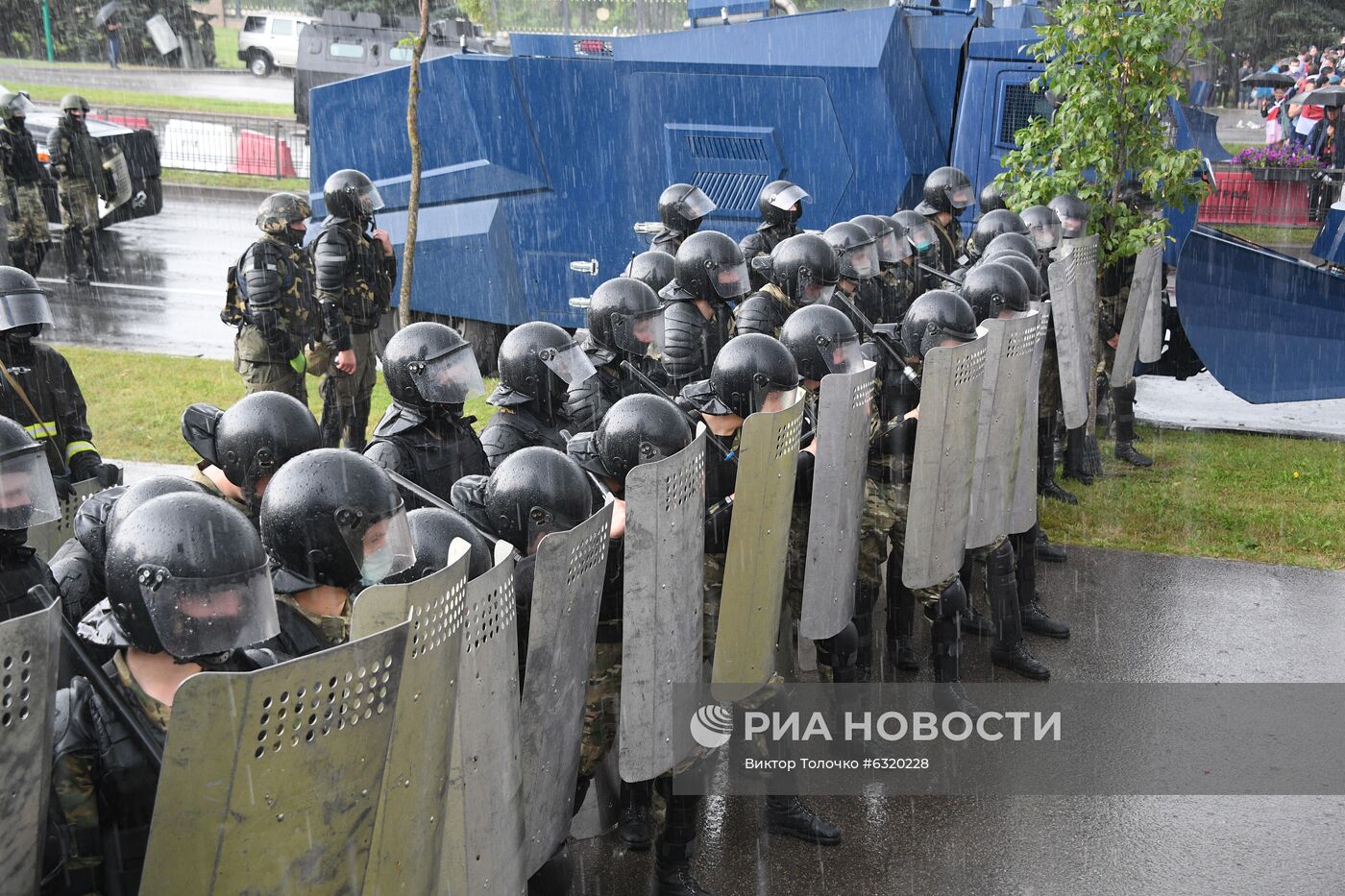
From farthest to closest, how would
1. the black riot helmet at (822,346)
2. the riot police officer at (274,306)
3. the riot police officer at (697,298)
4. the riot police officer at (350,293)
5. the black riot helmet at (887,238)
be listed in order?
the riot police officer at (350,293), the black riot helmet at (887,238), the riot police officer at (274,306), the riot police officer at (697,298), the black riot helmet at (822,346)

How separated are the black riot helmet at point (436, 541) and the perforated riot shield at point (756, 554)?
0.96 metres

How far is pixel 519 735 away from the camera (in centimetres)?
303

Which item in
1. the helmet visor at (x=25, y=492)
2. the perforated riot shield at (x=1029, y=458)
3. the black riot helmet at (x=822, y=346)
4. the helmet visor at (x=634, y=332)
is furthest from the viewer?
the perforated riot shield at (x=1029, y=458)

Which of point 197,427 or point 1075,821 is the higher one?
point 197,427

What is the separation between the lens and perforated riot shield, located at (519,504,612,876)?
298 cm

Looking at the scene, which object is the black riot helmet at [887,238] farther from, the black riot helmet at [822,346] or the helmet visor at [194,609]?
the helmet visor at [194,609]

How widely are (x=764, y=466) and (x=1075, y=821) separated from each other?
195 centimetres

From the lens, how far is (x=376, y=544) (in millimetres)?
2977

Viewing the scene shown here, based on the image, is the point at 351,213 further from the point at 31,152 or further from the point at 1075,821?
the point at 31,152

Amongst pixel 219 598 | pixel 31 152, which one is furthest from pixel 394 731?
pixel 31 152

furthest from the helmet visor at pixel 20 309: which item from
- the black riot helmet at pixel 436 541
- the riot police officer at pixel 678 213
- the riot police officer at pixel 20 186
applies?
the riot police officer at pixel 20 186

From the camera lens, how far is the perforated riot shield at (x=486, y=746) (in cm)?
269

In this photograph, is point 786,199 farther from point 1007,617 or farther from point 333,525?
point 333,525

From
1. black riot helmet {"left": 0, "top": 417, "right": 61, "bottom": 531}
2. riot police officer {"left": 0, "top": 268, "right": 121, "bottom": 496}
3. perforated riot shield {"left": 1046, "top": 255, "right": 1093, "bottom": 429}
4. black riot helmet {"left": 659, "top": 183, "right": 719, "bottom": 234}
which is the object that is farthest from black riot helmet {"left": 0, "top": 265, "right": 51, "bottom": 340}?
perforated riot shield {"left": 1046, "top": 255, "right": 1093, "bottom": 429}
